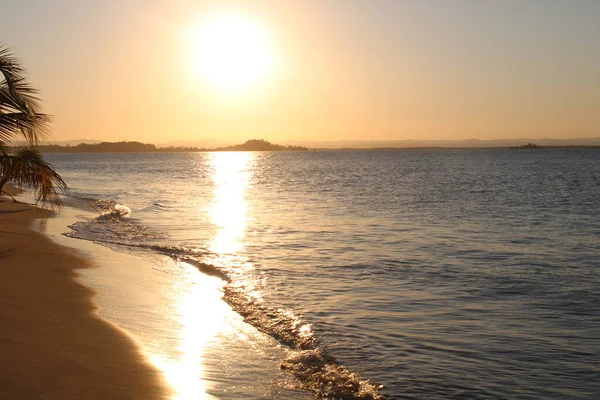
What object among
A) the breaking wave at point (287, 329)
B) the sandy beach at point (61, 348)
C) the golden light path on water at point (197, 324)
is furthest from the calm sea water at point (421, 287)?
the sandy beach at point (61, 348)

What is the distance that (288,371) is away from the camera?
7.55 metres

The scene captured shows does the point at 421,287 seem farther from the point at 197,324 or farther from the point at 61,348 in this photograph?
the point at 61,348

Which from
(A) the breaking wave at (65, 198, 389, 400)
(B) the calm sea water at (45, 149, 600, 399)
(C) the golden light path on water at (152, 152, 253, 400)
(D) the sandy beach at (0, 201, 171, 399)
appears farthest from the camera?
(B) the calm sea water at (45, 149, 600, 399)

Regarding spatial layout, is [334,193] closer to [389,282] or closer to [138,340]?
[389,282]

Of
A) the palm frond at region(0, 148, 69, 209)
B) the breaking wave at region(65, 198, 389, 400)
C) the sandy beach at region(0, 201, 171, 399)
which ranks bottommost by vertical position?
the breaking wave at region(65, 198, 389, 400)

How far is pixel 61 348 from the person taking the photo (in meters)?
7.21

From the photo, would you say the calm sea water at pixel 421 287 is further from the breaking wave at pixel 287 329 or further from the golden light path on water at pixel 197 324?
the golden light path on water at pixel 197 324

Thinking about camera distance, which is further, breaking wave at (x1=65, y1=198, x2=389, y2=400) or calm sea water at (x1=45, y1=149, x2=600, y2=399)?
calm sea water at (x1=45, y1=149, x2=600, y2=399)

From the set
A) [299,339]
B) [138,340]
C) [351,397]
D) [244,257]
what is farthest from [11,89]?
[351,397]

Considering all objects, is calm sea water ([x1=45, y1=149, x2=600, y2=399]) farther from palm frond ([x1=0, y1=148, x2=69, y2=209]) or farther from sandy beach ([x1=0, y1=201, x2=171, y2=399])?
palm frond ([x1=0, y1=148, x2=69, y2=209])

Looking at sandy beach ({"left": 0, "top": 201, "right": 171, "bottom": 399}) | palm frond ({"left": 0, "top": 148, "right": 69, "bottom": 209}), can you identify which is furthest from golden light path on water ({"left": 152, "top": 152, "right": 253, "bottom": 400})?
palm frond ({"left": 0, "top": 148, "right": 69, "bottom": 209})

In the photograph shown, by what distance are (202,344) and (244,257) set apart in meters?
7.95

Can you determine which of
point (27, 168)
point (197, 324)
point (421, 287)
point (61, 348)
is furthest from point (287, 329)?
point (27, 168)

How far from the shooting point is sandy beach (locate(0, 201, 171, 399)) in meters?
6.07
